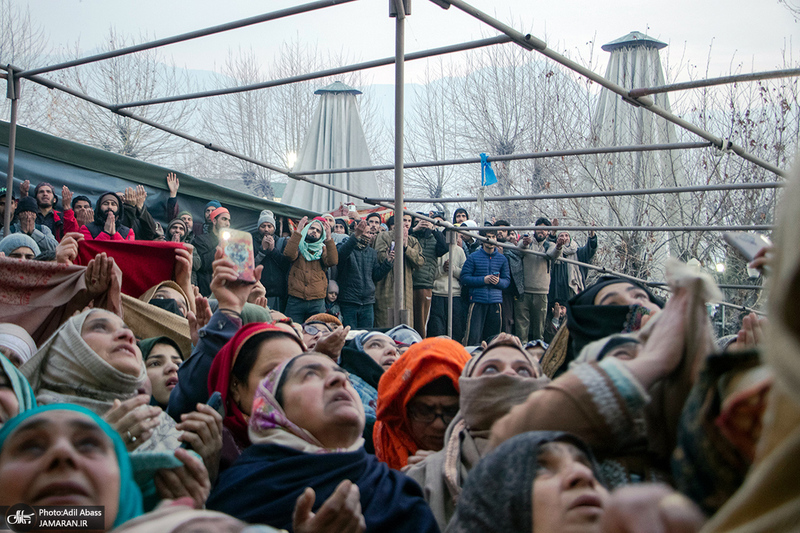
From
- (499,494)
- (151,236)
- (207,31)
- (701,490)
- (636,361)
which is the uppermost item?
(207,31)

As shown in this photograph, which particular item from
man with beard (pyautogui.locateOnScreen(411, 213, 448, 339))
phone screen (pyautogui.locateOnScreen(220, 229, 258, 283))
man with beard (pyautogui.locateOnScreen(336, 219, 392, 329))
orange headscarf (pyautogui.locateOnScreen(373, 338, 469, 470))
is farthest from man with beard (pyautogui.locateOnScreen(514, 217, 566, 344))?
orange headscarf (pyautogui.locateOnScreen(373, 338, 469, 470))

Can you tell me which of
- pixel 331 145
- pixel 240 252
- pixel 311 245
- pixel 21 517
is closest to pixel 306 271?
pixel 311 245

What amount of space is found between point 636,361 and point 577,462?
200 mm

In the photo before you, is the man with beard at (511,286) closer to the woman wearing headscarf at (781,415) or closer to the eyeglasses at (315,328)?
the eyeglasses at (315,328)

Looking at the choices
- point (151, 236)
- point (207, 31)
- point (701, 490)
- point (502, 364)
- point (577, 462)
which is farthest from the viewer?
point (151, 236)

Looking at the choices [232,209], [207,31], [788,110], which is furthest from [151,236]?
[788,110]

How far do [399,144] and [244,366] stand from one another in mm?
2001

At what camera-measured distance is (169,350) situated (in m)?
2.76

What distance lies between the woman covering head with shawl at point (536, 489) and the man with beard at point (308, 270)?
547cm

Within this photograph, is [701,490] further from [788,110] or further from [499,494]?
[788,110]

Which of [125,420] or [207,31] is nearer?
[125,420]

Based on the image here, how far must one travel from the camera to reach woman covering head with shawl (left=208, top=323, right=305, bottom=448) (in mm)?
2139

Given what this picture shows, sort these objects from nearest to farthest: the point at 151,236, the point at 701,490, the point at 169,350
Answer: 1. the point at 701,490
2. the point at 169,350
3. the point at 151,236

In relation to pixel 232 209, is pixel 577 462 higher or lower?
lower
